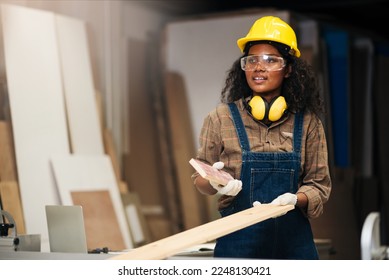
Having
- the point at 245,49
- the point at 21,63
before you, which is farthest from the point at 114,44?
the point at 245,49

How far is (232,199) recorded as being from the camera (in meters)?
2.47

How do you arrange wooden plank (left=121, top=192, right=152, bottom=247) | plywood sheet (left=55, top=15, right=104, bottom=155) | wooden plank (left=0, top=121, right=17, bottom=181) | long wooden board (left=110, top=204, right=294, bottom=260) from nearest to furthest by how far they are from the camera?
1. long wooden board (left=110, top=204, right=294, bottom=260)
2. wooden plank (left=0, top=121, right=17, bottom=181)
3. plywood sheet (left=55, top=15, right=104, bottom=155)
4. wooden plank (left=121, top=192, right=152, bottom=247)

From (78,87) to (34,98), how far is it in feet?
1.83

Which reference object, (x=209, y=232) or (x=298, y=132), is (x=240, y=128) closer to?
(x=298, y=132)

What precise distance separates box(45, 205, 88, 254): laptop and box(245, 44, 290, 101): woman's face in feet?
2.90

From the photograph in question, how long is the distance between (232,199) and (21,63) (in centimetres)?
199

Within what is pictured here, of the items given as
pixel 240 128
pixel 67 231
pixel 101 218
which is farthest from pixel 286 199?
pixel 101 218

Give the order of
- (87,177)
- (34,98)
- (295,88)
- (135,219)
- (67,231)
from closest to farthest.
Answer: (295,88) < (67,231) < (34,98) < (87,177) < (135,219)

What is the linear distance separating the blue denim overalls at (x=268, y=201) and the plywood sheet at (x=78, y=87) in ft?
7.21

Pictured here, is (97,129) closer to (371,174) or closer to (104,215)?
(104,215)

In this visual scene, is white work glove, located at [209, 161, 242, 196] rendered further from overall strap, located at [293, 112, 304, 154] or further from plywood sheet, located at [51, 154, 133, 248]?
plywood sheet, located at [51, 154, 133, 248]

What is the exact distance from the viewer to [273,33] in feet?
8.04

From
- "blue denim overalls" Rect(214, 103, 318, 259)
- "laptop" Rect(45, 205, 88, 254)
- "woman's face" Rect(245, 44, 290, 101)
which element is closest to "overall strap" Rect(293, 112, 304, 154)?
"blue denim overalls" Rect(214, 103, 318, 259)

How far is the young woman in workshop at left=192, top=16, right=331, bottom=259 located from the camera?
2.43 meters
